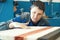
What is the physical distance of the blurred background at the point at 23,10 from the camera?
1222mm

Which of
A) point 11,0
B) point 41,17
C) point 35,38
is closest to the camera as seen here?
point 35,38

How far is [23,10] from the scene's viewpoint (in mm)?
1265

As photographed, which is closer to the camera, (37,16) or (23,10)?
(37,16)

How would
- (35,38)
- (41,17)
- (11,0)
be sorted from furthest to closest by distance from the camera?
(11,0) < (41,17) < (35,38)

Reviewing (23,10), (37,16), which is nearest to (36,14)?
(37,16)

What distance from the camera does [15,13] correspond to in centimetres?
129

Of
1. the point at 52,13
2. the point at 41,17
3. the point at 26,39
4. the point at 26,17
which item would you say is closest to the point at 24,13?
the point at 26,17

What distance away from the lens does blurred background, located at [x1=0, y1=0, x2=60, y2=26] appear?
1.22 meters

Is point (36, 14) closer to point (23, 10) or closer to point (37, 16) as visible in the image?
point (37, 16)

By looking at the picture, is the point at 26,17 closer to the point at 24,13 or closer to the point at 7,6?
the point at 24,13

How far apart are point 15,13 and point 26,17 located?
13 cm

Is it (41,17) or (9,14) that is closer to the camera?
(41,17)

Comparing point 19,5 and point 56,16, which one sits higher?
point 19,5

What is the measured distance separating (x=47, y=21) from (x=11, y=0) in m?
0.43
